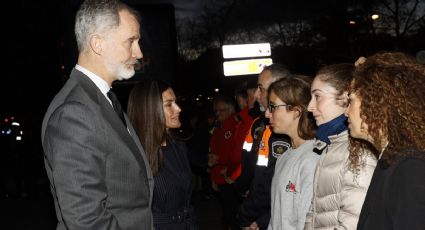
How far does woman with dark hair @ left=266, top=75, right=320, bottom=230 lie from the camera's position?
12.1 ft

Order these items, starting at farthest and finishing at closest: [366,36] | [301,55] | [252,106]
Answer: [301,55] → [366,36] → [252,106]

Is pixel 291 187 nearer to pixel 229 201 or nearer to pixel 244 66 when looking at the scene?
pixel 229 201

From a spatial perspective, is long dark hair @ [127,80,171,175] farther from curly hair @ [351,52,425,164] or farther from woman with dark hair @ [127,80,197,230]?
curly hair @ [351,52,425,164]

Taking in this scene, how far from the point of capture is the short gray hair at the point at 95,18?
2.71m

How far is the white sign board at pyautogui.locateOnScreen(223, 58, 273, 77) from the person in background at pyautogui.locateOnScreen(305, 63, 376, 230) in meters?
9.46

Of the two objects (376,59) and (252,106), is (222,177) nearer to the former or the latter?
(252,106)

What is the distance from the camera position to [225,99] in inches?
338

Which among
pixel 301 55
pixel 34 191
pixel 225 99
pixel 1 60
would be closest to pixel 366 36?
pixel 301 55

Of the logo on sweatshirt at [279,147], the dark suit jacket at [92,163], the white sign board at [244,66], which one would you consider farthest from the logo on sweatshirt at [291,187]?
the white sign board at [244,66]

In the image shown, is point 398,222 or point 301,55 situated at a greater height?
point 301,55

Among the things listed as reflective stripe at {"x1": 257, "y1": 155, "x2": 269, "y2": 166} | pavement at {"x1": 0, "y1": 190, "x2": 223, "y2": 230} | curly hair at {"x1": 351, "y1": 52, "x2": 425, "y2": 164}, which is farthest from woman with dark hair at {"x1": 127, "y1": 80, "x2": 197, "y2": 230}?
pavement at {"x1": 0, "y1": 190, "x2": 223, "y2": 230}

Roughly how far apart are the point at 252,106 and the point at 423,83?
412cm

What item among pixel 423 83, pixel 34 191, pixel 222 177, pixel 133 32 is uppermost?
pixel 133 32

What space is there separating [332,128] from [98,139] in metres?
1.61
